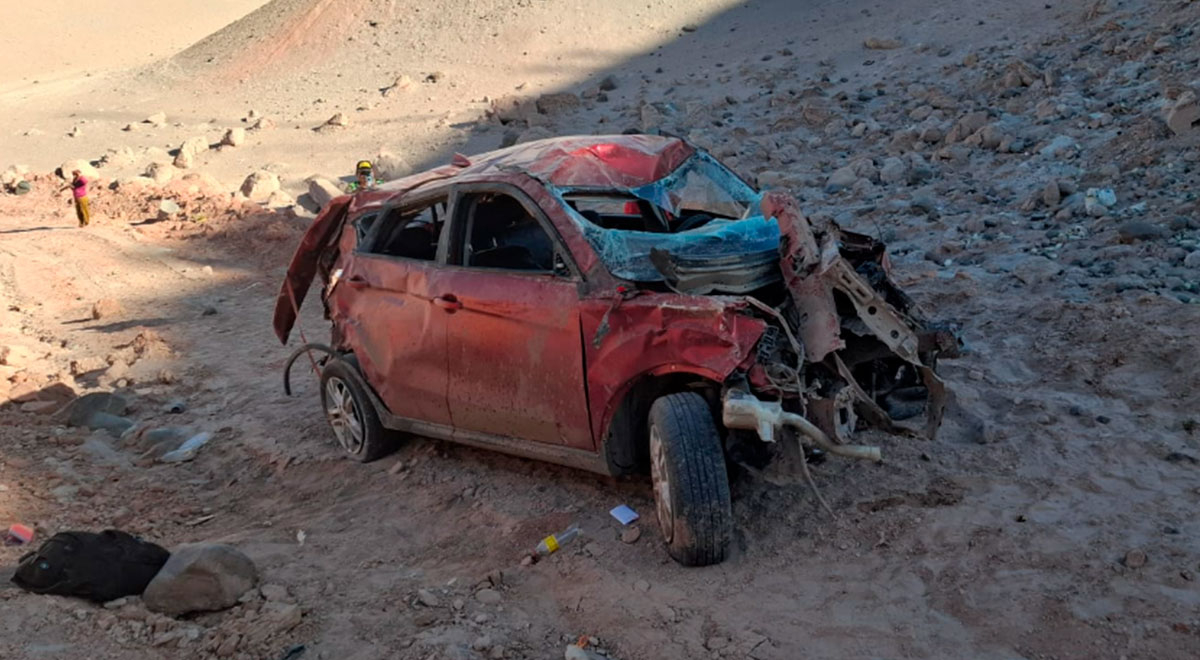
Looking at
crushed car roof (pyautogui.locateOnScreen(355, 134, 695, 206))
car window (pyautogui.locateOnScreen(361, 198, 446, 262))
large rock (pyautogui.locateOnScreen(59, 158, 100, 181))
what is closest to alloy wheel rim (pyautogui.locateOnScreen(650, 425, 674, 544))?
crushed car roof (pyautogui.locateOnScreen(355, 134, 695, 206))

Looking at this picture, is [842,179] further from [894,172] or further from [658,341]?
[658,341]

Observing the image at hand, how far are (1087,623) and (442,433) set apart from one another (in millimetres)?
3401

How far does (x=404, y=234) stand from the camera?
21.7ft

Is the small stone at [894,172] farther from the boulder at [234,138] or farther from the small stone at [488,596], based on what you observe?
the boulder at [234,138]

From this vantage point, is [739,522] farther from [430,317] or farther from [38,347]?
[38,347]

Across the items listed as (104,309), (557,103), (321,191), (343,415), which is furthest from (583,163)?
(557,103)

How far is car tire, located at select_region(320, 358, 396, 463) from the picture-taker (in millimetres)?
6625

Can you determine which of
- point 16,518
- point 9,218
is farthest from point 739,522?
point 9,218

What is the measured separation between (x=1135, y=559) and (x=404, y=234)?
13.9 feet

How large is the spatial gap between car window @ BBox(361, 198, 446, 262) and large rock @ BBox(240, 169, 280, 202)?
9.83m

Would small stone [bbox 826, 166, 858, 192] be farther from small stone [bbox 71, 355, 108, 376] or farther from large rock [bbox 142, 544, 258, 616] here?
large rock [bbox 142, 544, 258, 616]

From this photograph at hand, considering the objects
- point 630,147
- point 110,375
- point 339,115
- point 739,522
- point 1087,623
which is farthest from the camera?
point 339,115

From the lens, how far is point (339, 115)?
20.8 meters

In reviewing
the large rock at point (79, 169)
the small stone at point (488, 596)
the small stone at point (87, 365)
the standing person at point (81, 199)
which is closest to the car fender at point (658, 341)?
the small stone at point (488, 596)
